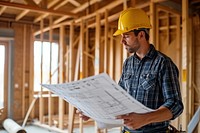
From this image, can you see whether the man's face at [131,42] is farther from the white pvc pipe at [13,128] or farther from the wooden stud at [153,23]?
the white pvc pipe at [13,128]

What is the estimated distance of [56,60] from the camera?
7.14m

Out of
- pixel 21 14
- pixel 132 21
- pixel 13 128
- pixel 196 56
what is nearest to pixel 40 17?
pixel 21 14

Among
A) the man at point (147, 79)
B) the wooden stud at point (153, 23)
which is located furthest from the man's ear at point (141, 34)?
the wooden stud at point (153, 23)

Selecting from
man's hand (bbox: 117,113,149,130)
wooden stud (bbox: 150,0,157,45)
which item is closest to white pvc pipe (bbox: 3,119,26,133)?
wooden stud (bbox: 150,0,157,45)

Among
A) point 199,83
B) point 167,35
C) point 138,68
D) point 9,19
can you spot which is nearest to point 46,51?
point 9,19

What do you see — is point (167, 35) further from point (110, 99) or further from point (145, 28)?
point (110, 99)

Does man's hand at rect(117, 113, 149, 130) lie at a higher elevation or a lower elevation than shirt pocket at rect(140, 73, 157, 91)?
lower

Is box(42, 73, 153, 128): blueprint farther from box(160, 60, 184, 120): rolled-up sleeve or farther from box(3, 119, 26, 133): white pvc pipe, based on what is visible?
box(3, 119, 26, 133): white pvc pipe

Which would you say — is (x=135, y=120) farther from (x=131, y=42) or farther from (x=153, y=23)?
(x=153, y=23)

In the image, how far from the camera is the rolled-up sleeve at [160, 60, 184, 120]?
3.81ft

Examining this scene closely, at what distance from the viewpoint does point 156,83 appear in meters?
1.28

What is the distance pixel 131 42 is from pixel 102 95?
0.43 metres

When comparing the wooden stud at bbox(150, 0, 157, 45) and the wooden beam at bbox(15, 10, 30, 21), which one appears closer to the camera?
the wooden stud at bbox(150, 0, 157, 45)

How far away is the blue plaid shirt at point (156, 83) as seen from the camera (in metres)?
1.19
